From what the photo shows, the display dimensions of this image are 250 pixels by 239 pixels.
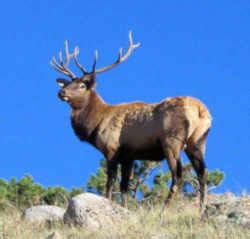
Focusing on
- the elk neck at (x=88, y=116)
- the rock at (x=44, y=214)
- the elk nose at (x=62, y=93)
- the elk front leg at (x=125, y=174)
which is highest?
the elk nose at (x=62, y=93)

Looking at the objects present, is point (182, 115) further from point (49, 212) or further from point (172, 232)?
point (172, 232)

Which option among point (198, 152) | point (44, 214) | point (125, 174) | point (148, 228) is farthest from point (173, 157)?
point (148, 228)

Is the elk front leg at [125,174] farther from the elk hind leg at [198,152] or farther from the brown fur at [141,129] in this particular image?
the elk hind leg at [198,152]

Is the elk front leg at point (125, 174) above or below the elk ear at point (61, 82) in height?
below

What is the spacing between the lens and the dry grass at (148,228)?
35.0 feet

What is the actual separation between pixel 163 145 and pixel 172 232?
4143 millimetres

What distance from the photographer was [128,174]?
52.6ft

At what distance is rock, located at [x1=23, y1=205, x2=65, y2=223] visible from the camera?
1318 cm

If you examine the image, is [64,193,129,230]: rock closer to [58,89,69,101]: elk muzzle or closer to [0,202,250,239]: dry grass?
[0,202,250,239]: dry grass

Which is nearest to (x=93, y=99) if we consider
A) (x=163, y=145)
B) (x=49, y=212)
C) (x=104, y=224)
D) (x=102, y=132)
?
(x=102, y=132)

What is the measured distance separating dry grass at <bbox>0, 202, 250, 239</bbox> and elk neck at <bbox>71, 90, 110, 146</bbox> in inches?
137

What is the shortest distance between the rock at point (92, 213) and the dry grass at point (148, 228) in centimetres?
15

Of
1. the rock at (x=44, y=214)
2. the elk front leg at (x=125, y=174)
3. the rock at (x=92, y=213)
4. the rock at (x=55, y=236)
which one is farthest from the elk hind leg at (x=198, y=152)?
the rock at (x=55, y=236)

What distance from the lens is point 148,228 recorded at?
11.5m
